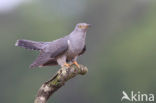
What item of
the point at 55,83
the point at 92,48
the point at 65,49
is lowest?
the point at 92,48

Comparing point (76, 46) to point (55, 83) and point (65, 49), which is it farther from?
point (55, 83)

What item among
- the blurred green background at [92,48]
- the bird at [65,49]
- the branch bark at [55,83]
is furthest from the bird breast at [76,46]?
the blurred green background at [92,48]

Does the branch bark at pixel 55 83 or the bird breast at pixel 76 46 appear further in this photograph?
the bird breast at pixel 76 46

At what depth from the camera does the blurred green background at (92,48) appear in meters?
45.5

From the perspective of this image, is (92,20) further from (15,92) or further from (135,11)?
(15,92)

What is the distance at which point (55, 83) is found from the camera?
926 centimetres

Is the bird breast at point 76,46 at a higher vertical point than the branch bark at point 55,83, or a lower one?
higher

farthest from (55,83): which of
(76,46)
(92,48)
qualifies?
(92,48)

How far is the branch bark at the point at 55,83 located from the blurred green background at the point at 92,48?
2966 centimetres

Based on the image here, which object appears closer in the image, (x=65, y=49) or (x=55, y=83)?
(x=55, y=83)

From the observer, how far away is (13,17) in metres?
61.6

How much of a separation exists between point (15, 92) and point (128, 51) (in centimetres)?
886

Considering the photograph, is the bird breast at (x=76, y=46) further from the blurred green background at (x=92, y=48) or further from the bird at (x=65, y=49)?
the blurred green background at (x=92, y=48)

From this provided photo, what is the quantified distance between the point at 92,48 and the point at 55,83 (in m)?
48.1
